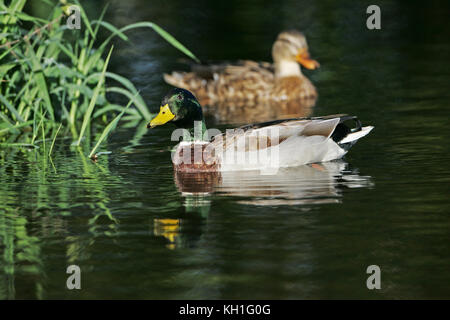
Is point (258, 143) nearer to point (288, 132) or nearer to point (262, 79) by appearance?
point (288, 132)

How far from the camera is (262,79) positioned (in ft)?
44.9

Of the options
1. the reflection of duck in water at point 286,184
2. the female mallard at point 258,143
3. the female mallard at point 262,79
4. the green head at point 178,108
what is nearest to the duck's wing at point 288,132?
the female mallard at point 258,143

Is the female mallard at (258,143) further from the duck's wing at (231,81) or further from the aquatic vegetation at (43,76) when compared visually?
the duck's wing at (231,81)

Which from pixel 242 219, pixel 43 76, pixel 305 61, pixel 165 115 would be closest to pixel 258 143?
pixel 165 115

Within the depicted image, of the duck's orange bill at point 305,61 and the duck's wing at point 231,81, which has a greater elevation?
the duck's orange bill at point 305,61

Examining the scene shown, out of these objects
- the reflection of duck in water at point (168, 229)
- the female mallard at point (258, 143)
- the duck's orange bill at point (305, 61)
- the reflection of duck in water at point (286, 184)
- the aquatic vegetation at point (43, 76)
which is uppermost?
the duck's orange bill at point (305, 61)

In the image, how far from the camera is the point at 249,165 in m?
8.91

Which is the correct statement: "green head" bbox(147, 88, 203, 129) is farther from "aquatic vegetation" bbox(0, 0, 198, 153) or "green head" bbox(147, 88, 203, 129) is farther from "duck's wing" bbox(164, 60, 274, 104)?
"duck's wing" bbox(164, 60, 274, 104)

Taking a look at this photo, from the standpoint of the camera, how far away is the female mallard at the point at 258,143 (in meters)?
8.92

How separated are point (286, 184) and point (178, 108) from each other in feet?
5.13

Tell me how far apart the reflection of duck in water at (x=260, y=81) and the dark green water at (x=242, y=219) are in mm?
642

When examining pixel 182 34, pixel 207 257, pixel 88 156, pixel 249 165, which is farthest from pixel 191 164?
pixel 182 34

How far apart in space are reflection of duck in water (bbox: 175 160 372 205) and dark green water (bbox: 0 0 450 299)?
0.06 ft
